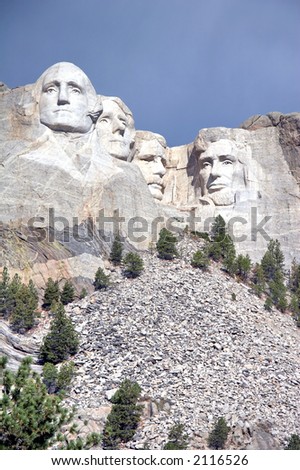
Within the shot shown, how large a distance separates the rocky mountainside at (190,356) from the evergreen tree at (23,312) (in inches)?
41.4

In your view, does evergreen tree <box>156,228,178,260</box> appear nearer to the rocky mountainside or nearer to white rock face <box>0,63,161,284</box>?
the rocky mountainside

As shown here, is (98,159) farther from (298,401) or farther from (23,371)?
(23,371)

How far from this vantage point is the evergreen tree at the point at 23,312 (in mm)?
30828

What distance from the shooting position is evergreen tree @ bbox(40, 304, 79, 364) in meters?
29.4

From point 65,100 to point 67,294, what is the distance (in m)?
6.34

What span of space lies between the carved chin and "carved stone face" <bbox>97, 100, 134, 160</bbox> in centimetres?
285

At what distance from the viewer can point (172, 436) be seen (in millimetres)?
25891

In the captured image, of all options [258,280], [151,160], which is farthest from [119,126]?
[258,280]

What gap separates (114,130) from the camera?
125 ft

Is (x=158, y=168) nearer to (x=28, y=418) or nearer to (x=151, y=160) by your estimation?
(x=151, y=160)

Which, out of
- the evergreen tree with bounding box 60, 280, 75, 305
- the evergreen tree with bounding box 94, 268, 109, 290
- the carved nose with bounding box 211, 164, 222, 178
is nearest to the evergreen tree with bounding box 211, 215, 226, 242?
the carved nose with bounding box 211, 164, 222, 178

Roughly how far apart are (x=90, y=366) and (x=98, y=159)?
28.2 ft

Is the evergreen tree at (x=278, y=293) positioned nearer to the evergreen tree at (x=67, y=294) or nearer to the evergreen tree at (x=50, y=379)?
the evergreen tree at (x=67, y=294)

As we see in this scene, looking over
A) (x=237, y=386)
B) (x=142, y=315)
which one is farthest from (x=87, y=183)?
(x=237, y=386)
